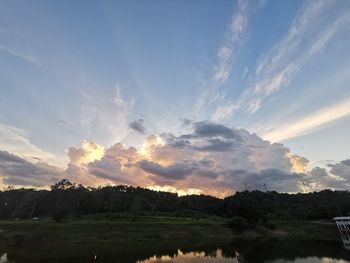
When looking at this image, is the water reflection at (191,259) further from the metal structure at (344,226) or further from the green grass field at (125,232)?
the metal structure at (344,226)

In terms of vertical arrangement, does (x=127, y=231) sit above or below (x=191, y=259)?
above

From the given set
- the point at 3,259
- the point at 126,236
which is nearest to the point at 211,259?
the point at 3,259

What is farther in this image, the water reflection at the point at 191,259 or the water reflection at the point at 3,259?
the water reflection at the point at 191,259

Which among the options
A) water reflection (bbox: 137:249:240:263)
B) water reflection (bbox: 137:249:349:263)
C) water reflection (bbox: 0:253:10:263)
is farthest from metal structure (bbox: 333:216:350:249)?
water reflection (bbox: 0:253:10:263)

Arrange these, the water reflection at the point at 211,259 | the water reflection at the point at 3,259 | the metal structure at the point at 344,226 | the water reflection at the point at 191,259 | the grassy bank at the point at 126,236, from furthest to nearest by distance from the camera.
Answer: the grassy bank at the point at 126,236, the metal structure at the point at 344,226, the water reflection at the point at 191,259, the water reflection at the point at 3,259, the water reflection at the point at 211,259

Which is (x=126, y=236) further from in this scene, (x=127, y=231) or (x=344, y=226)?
(x=344, y=226)

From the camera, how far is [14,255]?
172 feet

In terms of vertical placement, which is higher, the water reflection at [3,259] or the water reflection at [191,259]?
the water reflection at [191,259]

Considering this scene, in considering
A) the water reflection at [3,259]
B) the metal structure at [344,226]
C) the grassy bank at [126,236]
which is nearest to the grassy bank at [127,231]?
the grassy bank at [126,236]

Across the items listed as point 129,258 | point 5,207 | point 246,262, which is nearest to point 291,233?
point 246,262

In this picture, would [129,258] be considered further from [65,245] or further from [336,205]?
[336,205]

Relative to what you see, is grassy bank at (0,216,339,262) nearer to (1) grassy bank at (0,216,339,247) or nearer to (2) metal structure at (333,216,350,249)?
(1) grassy bank at (0,216,339,247)

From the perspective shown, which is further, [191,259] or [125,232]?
[125,232]

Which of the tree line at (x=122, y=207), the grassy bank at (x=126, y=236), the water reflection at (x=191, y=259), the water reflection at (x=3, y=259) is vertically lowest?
the water reflection at (x=3, y=259)
